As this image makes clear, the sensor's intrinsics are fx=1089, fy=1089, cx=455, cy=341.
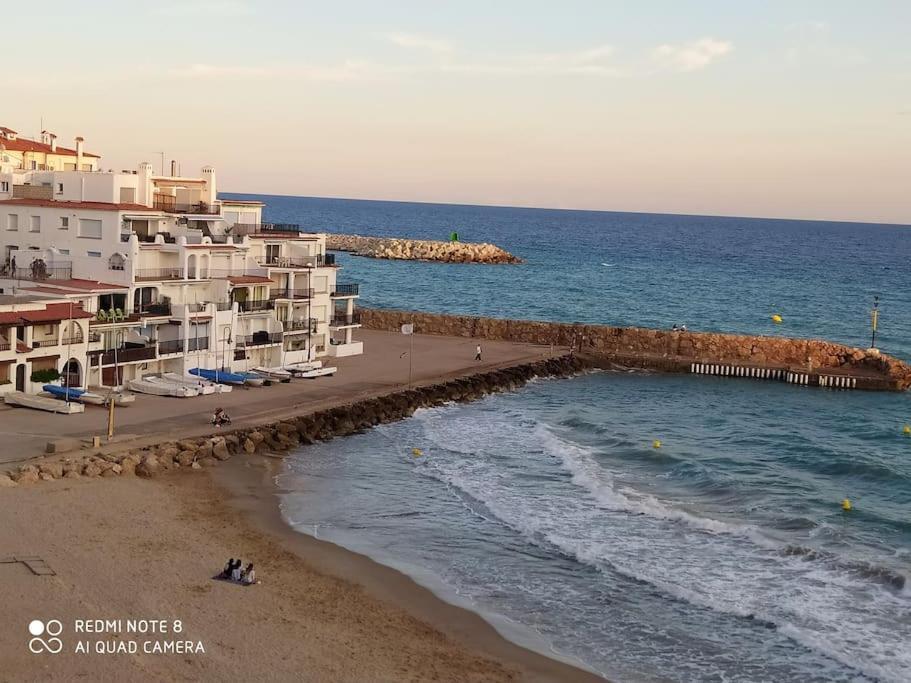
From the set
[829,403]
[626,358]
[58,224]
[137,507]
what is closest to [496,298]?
[626,358]

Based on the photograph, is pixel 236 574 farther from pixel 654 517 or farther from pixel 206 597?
pixel 654 517

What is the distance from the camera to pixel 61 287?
5366 centimetres

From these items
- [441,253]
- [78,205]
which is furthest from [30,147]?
[441,253]

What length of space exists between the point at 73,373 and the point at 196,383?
5.91 m

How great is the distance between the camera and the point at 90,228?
57.3m

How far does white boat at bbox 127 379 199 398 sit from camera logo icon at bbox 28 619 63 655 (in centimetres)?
2789

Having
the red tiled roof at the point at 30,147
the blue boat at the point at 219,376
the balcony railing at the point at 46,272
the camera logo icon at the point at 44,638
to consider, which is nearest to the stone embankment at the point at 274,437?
the blue boat at the point at 219,376

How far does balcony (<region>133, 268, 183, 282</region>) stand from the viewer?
56.2 m

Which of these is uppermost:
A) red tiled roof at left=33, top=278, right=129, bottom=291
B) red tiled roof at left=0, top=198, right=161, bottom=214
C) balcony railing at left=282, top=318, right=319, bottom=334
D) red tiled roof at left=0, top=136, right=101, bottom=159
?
red tiled roof at left=0, top=136, right=101, bottom=159

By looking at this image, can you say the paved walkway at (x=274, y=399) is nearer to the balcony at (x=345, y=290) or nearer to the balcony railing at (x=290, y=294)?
the balcony at (x=345, y=290)

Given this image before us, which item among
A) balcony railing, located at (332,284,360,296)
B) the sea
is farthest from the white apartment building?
the sea

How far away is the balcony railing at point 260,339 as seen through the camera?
6162cm

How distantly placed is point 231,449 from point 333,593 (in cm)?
1652

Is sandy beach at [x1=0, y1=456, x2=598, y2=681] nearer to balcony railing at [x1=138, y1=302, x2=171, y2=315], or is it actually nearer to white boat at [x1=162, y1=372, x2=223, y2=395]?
white boat at [x1=162, y1=372, x2=223, y2=395]
